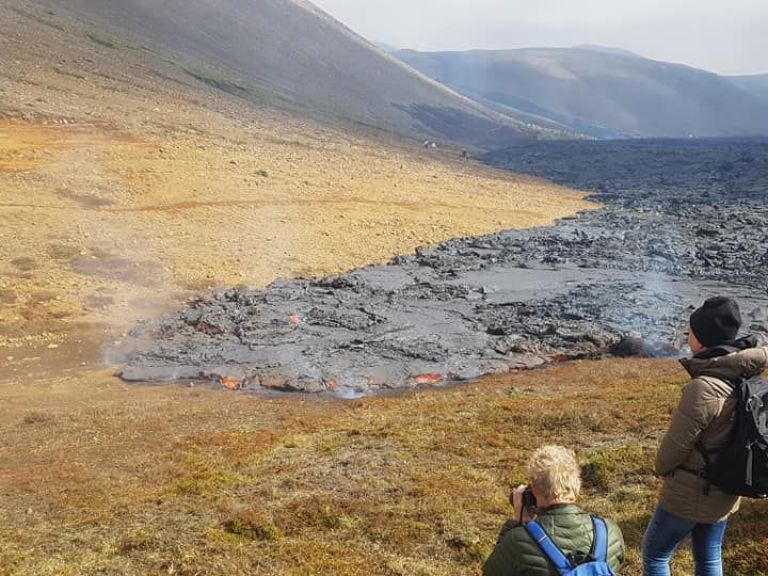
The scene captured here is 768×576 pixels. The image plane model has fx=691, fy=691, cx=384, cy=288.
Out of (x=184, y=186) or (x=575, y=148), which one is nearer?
(x=184, y=186)

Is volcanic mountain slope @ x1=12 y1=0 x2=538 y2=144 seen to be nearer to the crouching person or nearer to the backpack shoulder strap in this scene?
the crouching person

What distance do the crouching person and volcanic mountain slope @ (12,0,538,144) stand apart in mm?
67150

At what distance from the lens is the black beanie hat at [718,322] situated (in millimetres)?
3893

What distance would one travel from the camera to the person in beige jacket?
151 inches

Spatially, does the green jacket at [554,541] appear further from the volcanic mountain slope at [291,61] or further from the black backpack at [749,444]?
the volcanic mountain slope at [291,61]

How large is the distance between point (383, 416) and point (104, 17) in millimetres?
79920

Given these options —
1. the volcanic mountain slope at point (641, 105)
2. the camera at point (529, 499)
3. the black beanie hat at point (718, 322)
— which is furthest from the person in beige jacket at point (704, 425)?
the volcanic mountain slope at point (641, 105)

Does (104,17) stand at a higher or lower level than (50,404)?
higher

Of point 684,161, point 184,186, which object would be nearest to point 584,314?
point 184,186

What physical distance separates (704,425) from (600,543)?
978mm

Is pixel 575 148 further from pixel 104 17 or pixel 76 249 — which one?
pixel 76 249

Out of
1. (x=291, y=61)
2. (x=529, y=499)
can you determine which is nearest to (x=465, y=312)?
(x=529, y=499)

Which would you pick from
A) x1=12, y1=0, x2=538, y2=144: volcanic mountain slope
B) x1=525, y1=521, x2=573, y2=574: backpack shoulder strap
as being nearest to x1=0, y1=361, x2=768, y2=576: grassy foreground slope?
x1=525, y1=521, x2=573, y2=574: backpack shoulder strap

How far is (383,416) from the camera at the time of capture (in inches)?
476
